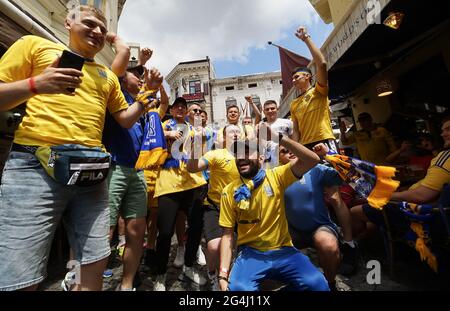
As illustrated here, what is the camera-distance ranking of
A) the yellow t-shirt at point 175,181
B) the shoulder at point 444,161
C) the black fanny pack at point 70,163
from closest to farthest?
1. the black fanny pack at point 70,163
2. the shoulder at point 444,161
3. the yellow t-shirt at point 175,181

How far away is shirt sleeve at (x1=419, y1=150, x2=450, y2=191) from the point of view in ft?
→ 7.32

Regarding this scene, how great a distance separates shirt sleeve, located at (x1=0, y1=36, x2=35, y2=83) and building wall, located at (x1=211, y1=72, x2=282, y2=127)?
32.3m

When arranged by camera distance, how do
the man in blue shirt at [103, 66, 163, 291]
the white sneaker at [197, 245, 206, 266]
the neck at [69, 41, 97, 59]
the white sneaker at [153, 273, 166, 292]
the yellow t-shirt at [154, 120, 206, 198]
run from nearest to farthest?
the neck at [69, 41, 97, 59], the man in blue shirt at [103, 66, 163, 291], the white sneaker at [153, 273, 166, 292], the yellow t-shirt at [154, 120, 206, 198], the white sneaker at [197, 245, 206, 266]

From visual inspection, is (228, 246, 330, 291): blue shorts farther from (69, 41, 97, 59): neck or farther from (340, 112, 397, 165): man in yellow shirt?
(340, 112, 397, 165): man in yellow shirt

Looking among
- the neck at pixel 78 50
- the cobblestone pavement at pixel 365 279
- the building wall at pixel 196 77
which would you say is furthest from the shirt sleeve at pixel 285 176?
the building wall at pixel 196 77

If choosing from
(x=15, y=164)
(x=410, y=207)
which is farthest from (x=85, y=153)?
(x=410, y=207)

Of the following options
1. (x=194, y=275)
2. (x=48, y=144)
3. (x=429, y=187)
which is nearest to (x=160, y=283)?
(x=194, y=275)

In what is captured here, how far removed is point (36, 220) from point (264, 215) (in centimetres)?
163

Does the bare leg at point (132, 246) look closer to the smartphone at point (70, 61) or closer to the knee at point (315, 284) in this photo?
the smartphone at point (70, 61)

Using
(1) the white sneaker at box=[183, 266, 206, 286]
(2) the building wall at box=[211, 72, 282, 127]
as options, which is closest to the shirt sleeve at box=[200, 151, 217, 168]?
(1) the white sneaker at box=[183, 266, 206, 286]

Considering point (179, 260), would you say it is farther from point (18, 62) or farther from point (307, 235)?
point (18, 62)

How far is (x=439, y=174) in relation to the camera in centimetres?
227

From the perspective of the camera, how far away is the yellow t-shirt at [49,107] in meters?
1.32

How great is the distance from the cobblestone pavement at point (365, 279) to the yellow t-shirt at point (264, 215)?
0.49 metres
